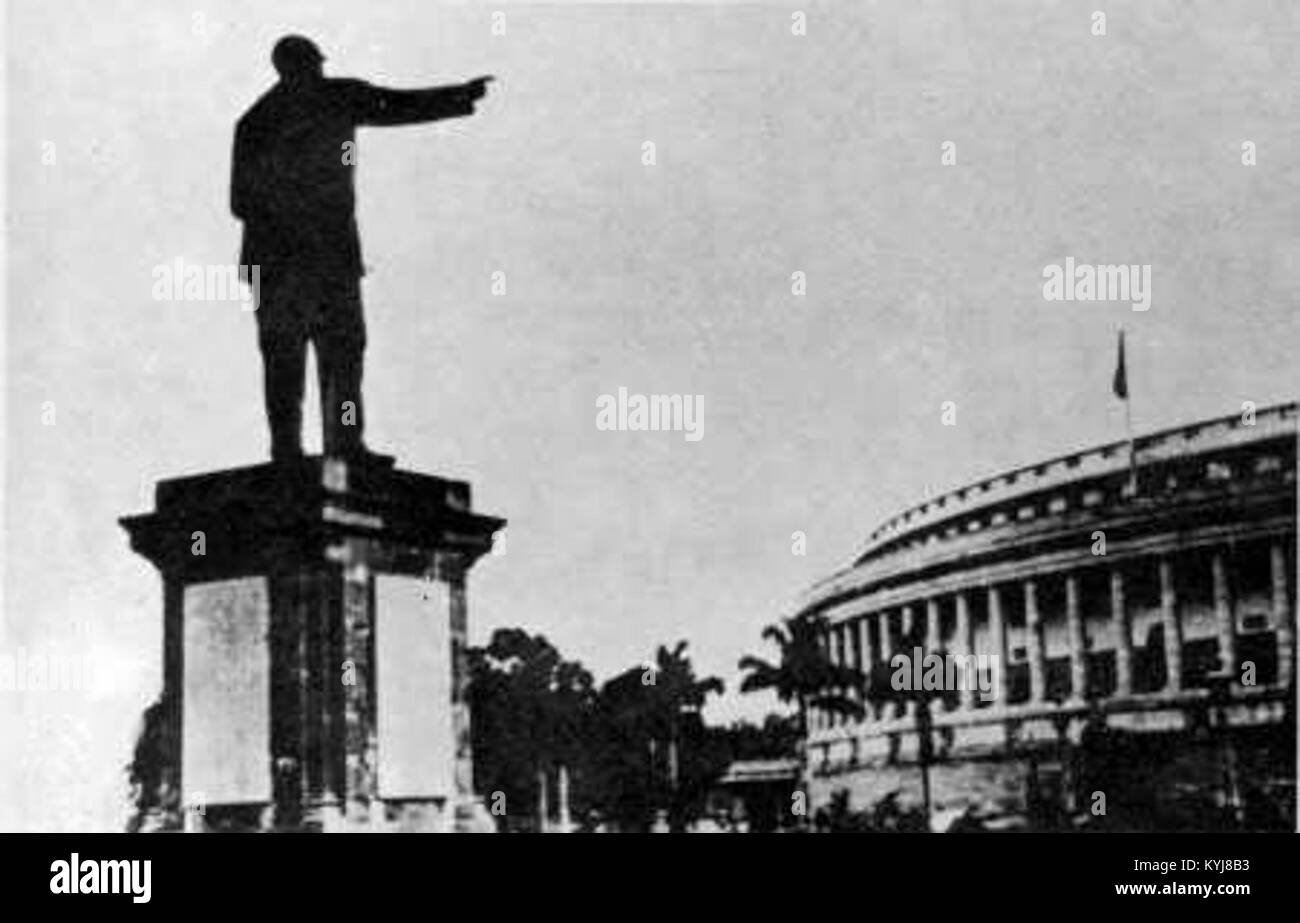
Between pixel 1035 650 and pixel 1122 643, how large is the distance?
448 millimetres

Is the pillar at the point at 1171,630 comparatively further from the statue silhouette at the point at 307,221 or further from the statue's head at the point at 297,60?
the statue's head at the point at 297,60

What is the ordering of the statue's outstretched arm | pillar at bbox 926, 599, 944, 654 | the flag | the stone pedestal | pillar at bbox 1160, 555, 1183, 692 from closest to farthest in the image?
the stone pedestal
pillar at bbox 1160, 555, 1183, 692
the flag
the statue's outstretched arm
pillar at bbox 926, 599, 944, 654

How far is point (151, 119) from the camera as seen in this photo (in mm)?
10719

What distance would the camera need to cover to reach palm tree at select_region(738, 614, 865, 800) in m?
10.4

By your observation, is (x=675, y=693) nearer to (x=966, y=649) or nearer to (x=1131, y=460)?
(x=966, y=649)

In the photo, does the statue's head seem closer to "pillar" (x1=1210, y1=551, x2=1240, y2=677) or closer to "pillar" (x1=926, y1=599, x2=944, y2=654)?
"pillar" (x1=926, y1=599, x2=944, y2=654)

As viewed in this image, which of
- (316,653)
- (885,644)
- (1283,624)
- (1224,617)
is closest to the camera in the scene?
(316,653)

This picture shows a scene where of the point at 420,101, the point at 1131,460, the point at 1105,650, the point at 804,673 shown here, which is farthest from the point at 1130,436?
the point at 420,101

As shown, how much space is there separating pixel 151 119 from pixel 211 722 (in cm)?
326

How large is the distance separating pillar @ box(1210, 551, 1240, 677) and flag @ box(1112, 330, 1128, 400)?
3.15 feet

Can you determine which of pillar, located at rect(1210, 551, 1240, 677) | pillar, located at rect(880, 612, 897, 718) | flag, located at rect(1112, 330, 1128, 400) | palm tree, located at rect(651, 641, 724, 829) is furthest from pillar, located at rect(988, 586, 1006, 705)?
palm tree, located at rect(651, 641, 724, 829)

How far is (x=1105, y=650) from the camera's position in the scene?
10484 mm
